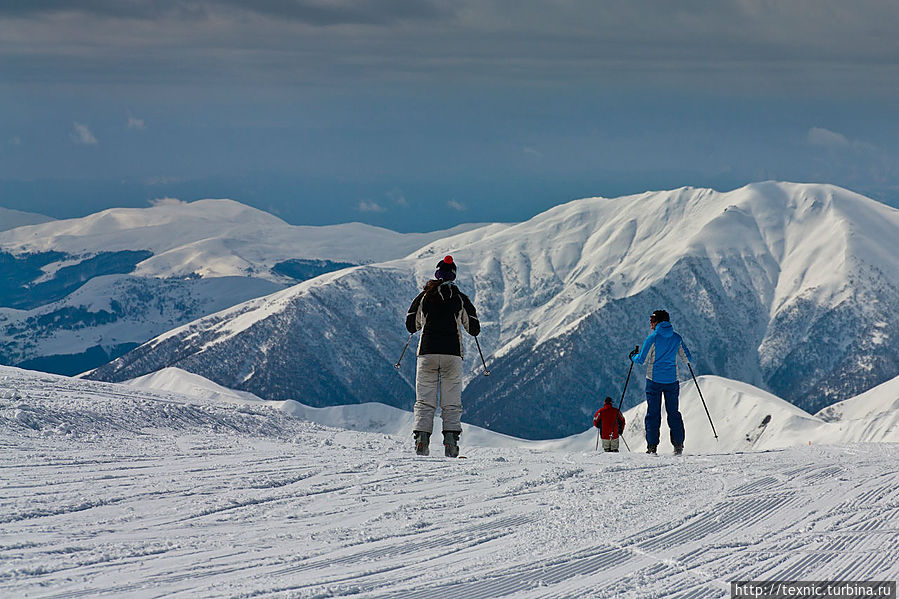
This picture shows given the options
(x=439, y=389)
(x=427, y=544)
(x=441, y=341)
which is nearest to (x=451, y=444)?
(x=439, y=389)

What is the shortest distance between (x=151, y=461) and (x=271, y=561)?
5.39 meters

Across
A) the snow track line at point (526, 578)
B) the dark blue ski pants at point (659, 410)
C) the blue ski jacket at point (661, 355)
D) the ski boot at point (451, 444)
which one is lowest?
the snow track line at point (526, 578)

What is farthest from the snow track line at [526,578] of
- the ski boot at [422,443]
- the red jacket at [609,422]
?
the red jacket at [609,422]

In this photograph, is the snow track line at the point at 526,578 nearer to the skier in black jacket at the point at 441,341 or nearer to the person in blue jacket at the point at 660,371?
the skier in black jacket at the point at 441,341

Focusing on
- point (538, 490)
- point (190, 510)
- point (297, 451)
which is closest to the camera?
point (190, 510)

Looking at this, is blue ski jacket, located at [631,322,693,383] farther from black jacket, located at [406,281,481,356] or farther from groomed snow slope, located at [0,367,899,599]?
black jacket, located at [406,281,481,356]

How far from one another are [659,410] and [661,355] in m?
0.97

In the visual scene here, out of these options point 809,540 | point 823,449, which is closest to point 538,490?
point 809,540

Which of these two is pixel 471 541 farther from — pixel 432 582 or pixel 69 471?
pixel 69 471

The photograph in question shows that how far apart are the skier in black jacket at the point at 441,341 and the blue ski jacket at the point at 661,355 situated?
3740 millimetres

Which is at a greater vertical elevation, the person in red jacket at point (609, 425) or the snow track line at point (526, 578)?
the person in red jacket at point (609, 425)

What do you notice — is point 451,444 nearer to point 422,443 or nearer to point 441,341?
point 422,443

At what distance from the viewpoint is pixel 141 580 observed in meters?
7.73

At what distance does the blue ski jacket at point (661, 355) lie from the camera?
17.5 meters
